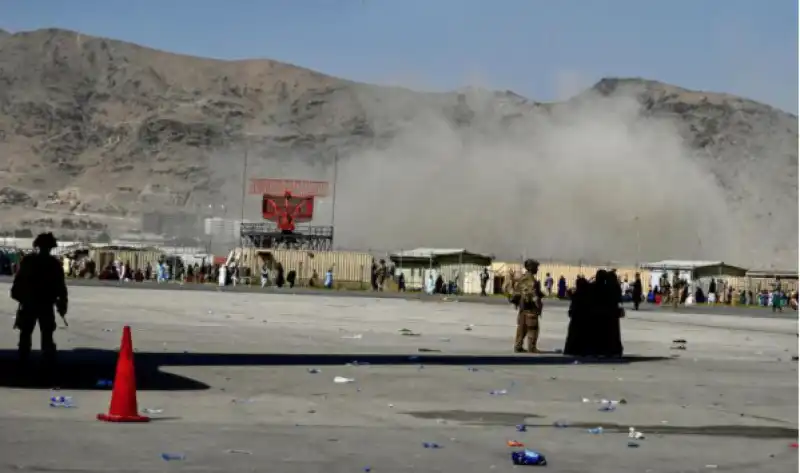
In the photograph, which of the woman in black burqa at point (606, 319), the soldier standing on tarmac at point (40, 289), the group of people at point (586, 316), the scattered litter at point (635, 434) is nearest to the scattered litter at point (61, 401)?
the soldier standing on tarmac at point (40, 289)

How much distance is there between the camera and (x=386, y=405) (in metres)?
16.2

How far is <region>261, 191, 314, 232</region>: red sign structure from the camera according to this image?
117562 millimetres

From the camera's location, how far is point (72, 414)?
14.0 meters

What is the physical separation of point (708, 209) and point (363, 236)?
142ft

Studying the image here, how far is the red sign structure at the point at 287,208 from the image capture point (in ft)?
386

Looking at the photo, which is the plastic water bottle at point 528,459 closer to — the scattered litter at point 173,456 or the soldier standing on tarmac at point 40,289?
the scattered litter at point 173,456

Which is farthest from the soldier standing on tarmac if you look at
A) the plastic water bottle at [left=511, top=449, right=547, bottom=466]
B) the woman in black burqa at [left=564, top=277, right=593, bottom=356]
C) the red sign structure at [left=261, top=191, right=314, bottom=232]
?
the red sign structure at [left=261, top=191, right=314, bottom=232]

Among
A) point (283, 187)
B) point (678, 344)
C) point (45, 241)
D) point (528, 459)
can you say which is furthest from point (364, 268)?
point (528, 459)

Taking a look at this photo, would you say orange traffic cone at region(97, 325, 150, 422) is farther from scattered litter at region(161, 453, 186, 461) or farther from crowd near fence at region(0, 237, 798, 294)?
crowd near fence at region(0, 237, 798, 294)

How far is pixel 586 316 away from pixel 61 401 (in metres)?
12.5

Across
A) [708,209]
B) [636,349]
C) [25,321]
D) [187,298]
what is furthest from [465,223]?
[25,321]

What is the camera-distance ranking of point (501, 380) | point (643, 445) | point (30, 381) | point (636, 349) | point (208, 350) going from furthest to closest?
point (636, 349)
point (208, 350)
point (501, 380)
point (30, 381)
point (643, 445)

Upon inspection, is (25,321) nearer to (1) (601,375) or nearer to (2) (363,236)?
(1) (601,375)

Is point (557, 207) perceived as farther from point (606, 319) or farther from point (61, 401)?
point (61, 401)
